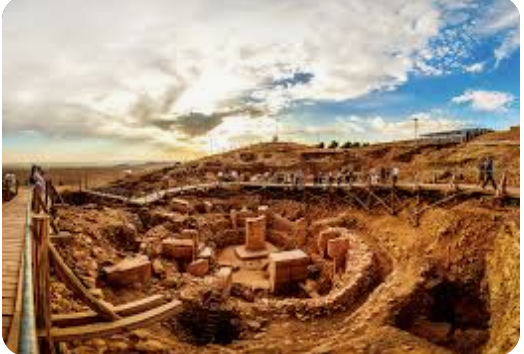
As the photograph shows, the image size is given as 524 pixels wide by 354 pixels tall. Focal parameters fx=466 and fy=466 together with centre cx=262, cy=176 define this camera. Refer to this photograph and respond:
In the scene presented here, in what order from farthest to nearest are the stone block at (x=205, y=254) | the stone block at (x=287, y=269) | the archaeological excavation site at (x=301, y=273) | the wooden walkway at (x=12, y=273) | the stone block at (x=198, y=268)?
1. the stone block at (x=205, y=254)
2. the stone block at (x=287, y=269)
3. the stone block at (x=198, y=268)
4. the archaeological excavation site at (x=301, y=273)
5. the wooden walkway at (x=12, y=273)

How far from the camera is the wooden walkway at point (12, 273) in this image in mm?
2939

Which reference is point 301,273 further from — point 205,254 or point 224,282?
point 205,254

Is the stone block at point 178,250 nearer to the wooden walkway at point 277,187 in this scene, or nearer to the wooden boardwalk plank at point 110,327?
the wooden walkway at point 277,187

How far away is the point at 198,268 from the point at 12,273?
6.74m

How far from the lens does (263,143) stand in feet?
124

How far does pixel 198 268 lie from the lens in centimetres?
1048

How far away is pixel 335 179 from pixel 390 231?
5.63 meters

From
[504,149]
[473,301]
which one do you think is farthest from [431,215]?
[504,149]

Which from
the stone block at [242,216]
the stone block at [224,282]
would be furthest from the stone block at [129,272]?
the stone block at [242,216]

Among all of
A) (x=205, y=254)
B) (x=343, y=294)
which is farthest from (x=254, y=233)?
(x=343, y=294)

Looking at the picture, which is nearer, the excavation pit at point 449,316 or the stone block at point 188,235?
the excavation pit at point 449,316

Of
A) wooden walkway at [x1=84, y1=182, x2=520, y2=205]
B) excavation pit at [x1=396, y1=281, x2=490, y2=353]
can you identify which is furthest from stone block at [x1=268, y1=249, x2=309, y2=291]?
wooden walkway at [x1=84, y1=182, x2=520, y2=205]

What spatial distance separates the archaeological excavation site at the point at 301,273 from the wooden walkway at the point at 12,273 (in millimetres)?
338

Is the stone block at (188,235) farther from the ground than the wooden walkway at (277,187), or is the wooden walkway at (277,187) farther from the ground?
the wooden walkway at (277,187)
